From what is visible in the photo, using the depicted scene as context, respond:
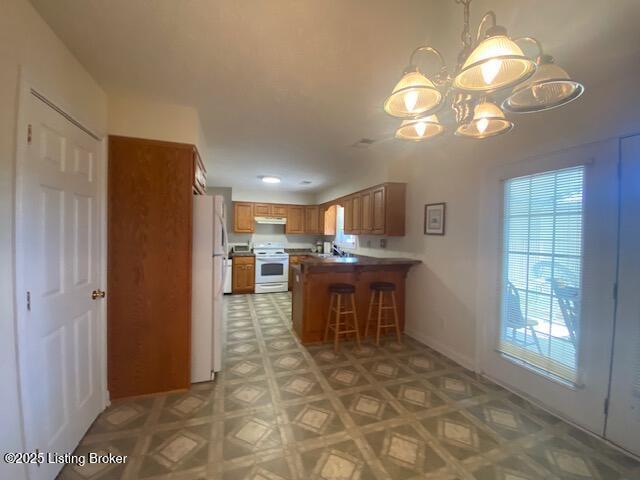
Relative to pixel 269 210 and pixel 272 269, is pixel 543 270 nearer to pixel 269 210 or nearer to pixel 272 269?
pixel 272 269

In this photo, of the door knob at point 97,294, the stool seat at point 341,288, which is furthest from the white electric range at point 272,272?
the door knob at point 97,294

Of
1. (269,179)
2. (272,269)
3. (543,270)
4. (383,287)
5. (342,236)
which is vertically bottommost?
(272,269)

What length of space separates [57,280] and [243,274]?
4502mm

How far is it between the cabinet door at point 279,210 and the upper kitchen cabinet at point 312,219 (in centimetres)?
56

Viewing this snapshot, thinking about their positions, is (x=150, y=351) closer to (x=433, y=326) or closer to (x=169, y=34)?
(x=169, y=34)

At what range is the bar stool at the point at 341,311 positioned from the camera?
327cm

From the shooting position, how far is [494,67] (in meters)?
1.11

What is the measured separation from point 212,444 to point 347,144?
3.19 meters

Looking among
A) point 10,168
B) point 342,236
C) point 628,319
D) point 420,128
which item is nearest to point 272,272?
point 342,236

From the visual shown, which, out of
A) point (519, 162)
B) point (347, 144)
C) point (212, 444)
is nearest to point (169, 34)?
point (347, 144)

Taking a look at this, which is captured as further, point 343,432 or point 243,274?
point 243,274

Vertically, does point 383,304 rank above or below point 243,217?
below

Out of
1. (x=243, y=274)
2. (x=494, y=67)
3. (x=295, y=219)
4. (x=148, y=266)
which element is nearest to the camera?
(x=494, y=67)

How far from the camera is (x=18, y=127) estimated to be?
1.23 metres
